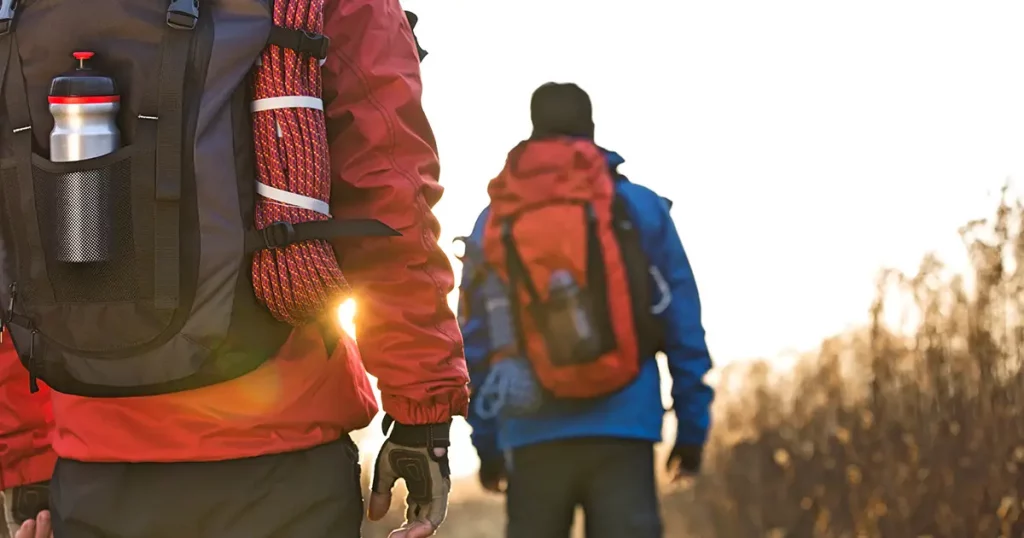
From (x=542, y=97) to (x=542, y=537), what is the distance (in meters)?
1.42

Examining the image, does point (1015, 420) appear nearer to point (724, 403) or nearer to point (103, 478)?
point (724, 403)

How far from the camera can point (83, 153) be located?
2.20m

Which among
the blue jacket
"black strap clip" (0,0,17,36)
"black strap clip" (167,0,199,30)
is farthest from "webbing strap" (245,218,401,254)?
the blue jacket

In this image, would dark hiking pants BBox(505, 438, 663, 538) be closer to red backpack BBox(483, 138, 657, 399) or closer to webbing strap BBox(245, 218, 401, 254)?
red backpack BBox(483, 138, 657, 399)

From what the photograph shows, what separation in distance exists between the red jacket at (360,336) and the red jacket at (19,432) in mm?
283

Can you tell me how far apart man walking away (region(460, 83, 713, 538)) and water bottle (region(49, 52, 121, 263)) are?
2.12 metres

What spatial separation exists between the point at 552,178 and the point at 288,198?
2.14 metres

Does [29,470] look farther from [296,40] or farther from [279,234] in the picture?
[296,40]

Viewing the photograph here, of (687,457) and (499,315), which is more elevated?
(499,315)

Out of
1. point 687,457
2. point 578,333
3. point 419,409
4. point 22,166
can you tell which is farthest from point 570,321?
point 22,166

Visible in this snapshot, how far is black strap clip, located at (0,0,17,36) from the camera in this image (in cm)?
228

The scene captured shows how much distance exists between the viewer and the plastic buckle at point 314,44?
2215 millimetres

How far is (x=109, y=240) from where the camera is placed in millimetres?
2217

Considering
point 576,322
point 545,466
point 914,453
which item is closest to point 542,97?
point 576,322
